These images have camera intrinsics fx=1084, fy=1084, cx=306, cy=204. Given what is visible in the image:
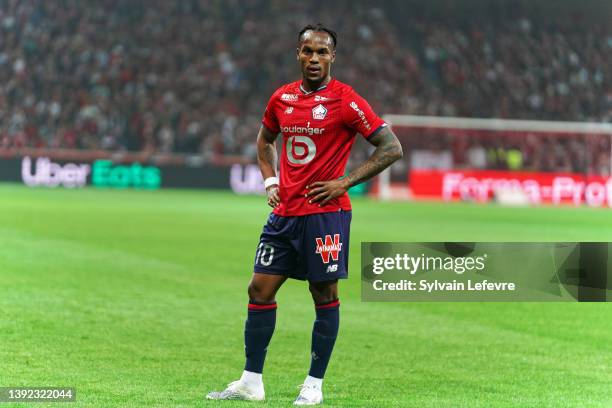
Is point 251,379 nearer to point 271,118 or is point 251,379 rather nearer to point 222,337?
point 271,118

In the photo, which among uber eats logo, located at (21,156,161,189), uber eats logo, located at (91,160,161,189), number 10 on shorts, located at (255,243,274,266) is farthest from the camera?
uber eats logo, located at (91,160,161,189)

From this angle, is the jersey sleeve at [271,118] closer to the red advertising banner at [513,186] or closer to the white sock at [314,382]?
the white sock at [314,382]

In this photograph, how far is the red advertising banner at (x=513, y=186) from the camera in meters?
34.0

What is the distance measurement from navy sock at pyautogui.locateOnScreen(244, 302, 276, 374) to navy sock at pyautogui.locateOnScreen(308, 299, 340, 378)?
Result: 25cm

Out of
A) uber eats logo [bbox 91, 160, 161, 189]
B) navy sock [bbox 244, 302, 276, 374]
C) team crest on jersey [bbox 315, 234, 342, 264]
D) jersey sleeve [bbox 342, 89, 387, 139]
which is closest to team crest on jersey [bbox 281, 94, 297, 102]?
jersey sleeve [bbox 342, 89, 387, 139]

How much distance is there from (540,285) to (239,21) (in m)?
30.4

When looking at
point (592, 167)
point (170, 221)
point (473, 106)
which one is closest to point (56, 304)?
point (170, 221)

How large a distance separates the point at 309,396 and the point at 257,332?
437 mm

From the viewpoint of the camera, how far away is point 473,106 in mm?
39469

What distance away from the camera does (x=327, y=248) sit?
562 cm

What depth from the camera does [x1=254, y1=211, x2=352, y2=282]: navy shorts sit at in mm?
5617

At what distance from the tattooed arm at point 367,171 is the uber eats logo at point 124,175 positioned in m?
28.6

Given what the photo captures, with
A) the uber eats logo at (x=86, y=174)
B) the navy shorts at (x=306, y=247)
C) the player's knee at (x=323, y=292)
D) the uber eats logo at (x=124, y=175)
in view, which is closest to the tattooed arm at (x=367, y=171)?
the navy shorts at (x=306, y=247)

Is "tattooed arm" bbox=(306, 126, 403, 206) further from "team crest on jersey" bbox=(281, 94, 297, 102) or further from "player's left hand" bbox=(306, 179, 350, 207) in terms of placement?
"team crest on jersey" bbox=(281, 94, 297, 102)
